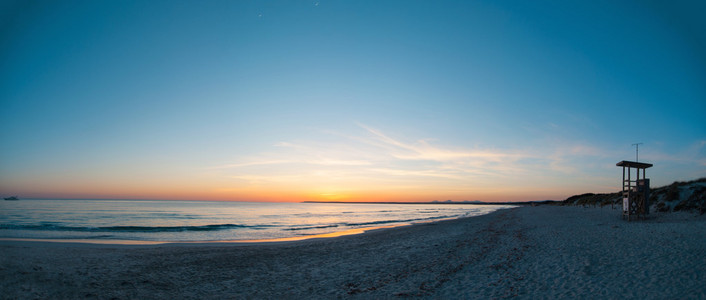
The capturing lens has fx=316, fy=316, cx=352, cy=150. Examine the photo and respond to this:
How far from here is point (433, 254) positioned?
13.5 metres

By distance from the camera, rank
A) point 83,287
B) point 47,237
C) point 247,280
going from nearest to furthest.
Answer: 1. point 83,287
2. point 247,280
3. point 47,237

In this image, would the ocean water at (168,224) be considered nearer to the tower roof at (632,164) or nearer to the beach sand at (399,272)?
the beach sand at (399,272)

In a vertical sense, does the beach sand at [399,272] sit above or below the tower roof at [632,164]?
below

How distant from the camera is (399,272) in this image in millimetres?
10523

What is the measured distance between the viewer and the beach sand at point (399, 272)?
25.4 feet

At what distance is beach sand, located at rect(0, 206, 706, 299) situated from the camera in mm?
7750

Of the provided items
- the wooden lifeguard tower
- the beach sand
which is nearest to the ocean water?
the beach sand

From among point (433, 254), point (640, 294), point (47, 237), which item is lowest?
point (47, 237)

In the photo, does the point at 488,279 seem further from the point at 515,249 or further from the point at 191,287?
the point at 191,287

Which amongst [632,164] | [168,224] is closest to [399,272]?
[632,164]

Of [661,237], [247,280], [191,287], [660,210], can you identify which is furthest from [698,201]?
[191,287]

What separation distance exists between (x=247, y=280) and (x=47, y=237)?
20066 millimetres

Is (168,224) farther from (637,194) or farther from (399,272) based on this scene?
(637,194)

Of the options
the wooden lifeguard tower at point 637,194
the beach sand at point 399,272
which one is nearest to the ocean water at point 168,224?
the beach sand at point 399,272
